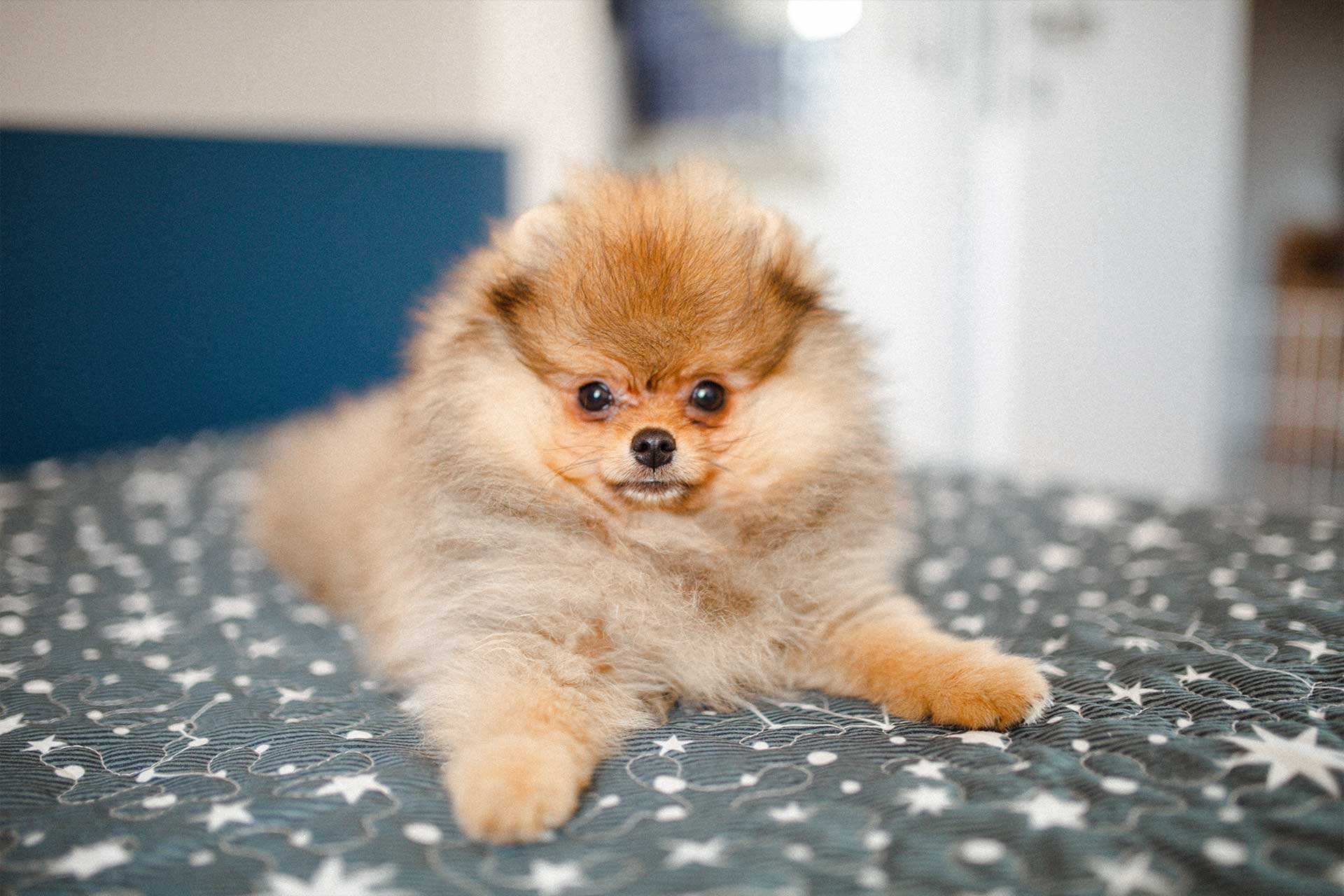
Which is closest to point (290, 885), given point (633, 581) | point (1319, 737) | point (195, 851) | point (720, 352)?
point (195, 851)

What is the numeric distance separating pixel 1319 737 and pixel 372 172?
12.7 ft

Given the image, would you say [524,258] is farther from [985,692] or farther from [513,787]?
[985,692]

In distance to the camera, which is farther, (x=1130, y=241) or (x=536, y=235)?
(x=1130, y=241)

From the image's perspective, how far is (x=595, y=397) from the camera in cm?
157

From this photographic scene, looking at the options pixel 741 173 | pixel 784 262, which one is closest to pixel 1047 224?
pixel 741 173

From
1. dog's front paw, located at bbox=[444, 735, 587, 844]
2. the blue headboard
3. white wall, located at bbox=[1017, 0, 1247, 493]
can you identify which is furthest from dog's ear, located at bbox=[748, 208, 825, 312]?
white wall, located at bbox=[1017, 0, 1247, 493]

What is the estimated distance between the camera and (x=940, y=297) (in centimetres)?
421

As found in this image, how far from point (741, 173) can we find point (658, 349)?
2.76 m

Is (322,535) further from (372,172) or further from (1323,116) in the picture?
(1323,116)

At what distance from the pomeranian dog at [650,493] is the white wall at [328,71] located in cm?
228

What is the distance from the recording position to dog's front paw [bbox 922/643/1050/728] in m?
1.38

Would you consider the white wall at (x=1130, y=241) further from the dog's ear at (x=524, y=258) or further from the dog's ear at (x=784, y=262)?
the dog's ear at (x=524, y=258)

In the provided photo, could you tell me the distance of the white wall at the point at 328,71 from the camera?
3.31m

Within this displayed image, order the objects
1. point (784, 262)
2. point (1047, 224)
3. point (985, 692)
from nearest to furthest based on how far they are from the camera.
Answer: point (985, 692) < point (784, 262) < point (1047, 224)
